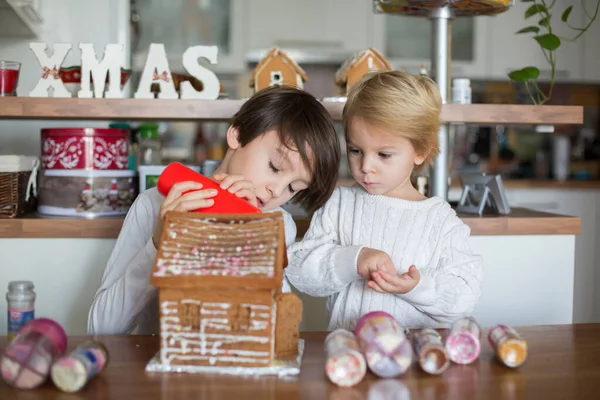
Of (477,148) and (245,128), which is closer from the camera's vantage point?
(245,128)

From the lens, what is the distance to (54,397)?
706mm

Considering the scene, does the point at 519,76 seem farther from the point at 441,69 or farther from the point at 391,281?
the point at 391,281

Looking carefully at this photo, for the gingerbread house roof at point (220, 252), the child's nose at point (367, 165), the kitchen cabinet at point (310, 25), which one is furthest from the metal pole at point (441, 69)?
the kitchen cabinet at point (310, 25)

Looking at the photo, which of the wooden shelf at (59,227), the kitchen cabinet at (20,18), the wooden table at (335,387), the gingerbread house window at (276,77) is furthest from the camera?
the kitchen cabinet at (20,18)

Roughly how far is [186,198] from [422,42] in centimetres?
278

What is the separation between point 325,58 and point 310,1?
0.91 ft

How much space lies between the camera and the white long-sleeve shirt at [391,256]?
1.09 m

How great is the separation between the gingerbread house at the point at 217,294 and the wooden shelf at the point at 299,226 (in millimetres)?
593

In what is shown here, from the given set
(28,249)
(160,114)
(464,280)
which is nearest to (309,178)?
(464,280)

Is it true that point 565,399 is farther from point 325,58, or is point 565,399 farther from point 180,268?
point 325,58

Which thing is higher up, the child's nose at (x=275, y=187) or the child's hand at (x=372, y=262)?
the child's nose at (x=275, y=187)

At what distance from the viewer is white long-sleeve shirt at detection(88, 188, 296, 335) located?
102 cm

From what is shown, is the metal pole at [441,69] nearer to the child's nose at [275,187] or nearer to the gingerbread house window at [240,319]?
the child's nose at [275,187]

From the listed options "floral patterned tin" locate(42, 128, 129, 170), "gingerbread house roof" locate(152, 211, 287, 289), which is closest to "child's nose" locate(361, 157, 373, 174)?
"gingerbread house roof" locate(152, 211, 287, 289)
